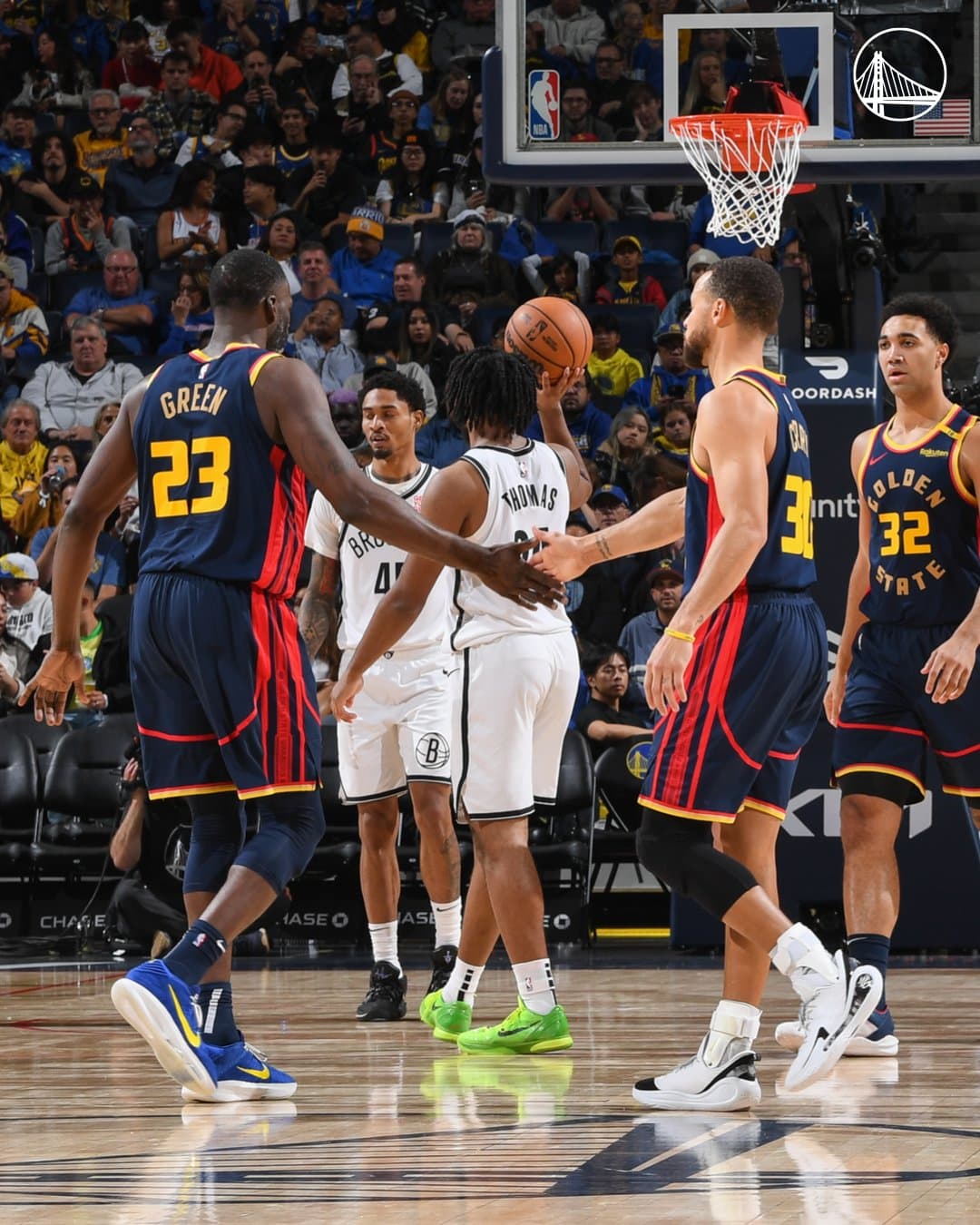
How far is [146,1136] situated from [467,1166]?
2.81 feet

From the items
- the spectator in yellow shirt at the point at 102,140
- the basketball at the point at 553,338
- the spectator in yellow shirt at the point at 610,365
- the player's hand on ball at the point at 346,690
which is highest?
the spectator in yellow shirt at the point at 102,140

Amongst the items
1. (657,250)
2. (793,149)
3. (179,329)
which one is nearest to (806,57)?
(793,149)

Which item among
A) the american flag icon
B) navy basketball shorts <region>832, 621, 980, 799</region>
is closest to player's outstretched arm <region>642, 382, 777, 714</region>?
navy basketball shorts <region>832, 621, 980, 799</region>

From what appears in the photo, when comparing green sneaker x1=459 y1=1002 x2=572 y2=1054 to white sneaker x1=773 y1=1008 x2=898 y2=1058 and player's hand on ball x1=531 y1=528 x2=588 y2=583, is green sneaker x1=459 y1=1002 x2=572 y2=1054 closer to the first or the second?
white sneaker x1=773 y1=1008 x2=898 y2=1058

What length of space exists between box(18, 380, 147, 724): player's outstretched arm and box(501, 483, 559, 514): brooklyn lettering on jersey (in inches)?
55.5

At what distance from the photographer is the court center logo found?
8.47m

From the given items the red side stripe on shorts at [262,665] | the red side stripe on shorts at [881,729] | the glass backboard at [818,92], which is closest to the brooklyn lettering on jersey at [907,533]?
the red side stripe on shorts at [881,729]

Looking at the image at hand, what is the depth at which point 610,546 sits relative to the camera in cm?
509

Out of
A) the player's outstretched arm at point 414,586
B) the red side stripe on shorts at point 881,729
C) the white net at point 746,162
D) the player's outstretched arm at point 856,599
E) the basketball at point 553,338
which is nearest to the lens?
the player's outstretched arm at point 414,586

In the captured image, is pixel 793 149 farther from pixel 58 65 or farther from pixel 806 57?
pixel 58 65

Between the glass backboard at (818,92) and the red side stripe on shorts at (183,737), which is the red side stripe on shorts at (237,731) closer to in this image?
the red side stripe on shorts at (183,737)

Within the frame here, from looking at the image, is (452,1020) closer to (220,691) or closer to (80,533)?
(220,691)

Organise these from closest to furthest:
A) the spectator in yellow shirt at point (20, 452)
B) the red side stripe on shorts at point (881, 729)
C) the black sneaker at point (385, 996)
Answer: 1. the red side stripe on shorts at point (881, 729)
2. the black sneaker at point (385, 996)
3. the spectator in yellow shirt at point (20, 452)

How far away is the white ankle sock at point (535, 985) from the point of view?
603cm
